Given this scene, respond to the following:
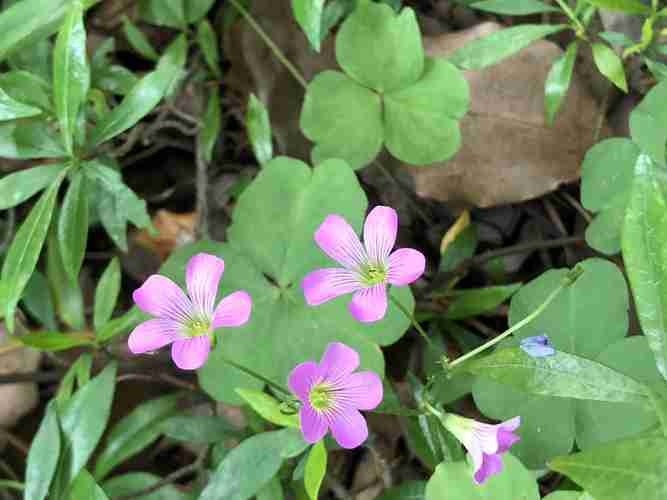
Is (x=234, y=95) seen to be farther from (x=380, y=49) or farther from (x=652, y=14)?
(x=652, y=14)

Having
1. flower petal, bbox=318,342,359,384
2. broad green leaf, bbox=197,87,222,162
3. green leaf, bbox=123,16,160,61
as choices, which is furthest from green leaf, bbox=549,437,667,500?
green leaf, bbox=123,16,160,61

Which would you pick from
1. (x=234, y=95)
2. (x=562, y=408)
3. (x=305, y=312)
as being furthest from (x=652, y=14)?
(x=234, y=95)

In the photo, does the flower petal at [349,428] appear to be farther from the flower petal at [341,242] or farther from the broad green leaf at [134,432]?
the broad green leaf at [134,432]

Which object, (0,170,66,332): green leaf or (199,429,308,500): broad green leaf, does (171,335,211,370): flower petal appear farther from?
(0,170,66,332): green leaf

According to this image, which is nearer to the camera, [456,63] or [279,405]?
[279,405]

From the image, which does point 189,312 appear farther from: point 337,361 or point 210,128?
point 210,128

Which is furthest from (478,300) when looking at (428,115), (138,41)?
(138,41)
